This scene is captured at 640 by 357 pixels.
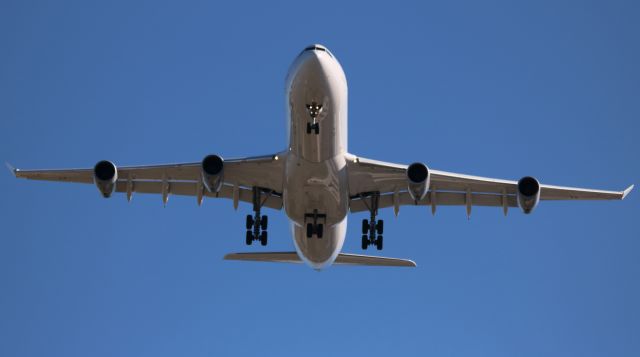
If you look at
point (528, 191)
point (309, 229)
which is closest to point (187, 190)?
point (309, 229)

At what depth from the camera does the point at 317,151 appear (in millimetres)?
30734

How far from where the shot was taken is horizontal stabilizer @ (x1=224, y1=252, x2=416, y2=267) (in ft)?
120

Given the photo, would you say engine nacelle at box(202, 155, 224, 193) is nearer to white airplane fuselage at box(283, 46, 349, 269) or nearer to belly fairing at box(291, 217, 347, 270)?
white airplane fuselage at box(283, 46, 349, 269)

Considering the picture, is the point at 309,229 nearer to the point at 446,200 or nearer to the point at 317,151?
the point at 317,151

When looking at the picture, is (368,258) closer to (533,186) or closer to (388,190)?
(388,190)

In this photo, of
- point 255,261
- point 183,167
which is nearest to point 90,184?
point 183,167

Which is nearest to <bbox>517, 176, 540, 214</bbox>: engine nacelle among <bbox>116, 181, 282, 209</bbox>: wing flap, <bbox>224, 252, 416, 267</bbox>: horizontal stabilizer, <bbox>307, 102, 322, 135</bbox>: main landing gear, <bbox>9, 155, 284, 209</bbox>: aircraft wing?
<bbox>224, 252, 416, 267</bbox>: horizontal stabilizer

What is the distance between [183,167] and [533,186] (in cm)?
1162

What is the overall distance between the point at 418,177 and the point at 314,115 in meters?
4.09


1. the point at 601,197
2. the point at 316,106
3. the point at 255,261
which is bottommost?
the point at 255,261

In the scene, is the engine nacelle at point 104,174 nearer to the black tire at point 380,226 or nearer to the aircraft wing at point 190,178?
the aircraft wing at point 190,178

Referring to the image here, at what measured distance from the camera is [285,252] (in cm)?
3722

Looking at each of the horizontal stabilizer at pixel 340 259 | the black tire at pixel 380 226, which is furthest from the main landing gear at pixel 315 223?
the horizontal stabilizer at pixel 340 259

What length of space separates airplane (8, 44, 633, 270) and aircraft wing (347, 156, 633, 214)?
0.04 metres
